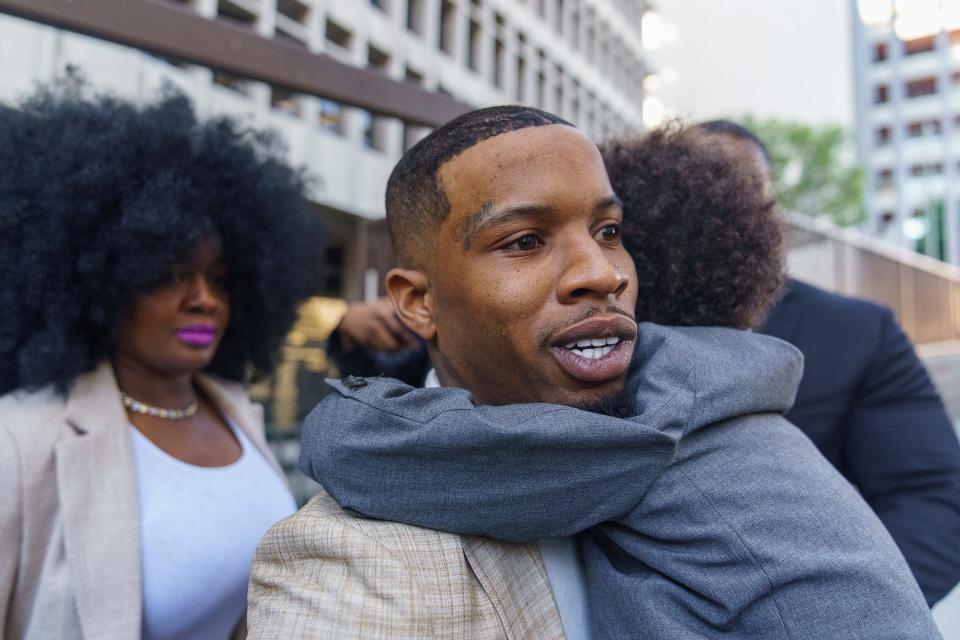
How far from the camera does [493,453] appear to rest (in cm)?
121

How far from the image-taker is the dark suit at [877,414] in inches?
80.7

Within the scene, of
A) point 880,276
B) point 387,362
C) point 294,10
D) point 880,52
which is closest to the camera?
point 387,362

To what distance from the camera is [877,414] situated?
217 cm

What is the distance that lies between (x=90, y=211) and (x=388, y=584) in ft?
6.36

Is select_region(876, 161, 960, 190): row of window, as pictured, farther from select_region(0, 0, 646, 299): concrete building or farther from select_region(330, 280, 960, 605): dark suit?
select_region(330, 280, 960, 605): dark suit

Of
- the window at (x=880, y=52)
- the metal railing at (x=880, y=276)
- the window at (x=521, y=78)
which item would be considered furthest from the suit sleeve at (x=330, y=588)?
the window at (x=880, y=52)

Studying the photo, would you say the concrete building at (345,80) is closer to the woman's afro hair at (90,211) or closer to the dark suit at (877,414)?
the woman's afro hair at (90,211)

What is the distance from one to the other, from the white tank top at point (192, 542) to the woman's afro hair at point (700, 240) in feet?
5.12

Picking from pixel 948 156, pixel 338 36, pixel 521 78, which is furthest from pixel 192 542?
pixel 948 156

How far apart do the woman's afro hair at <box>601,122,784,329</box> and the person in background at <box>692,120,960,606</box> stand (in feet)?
1.36

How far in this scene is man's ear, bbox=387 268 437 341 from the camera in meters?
1.64

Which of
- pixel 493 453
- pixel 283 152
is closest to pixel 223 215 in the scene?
pixel 283 152

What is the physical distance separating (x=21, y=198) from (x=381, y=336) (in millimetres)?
1267

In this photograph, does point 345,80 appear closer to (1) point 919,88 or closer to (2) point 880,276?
(2) point 880,276
